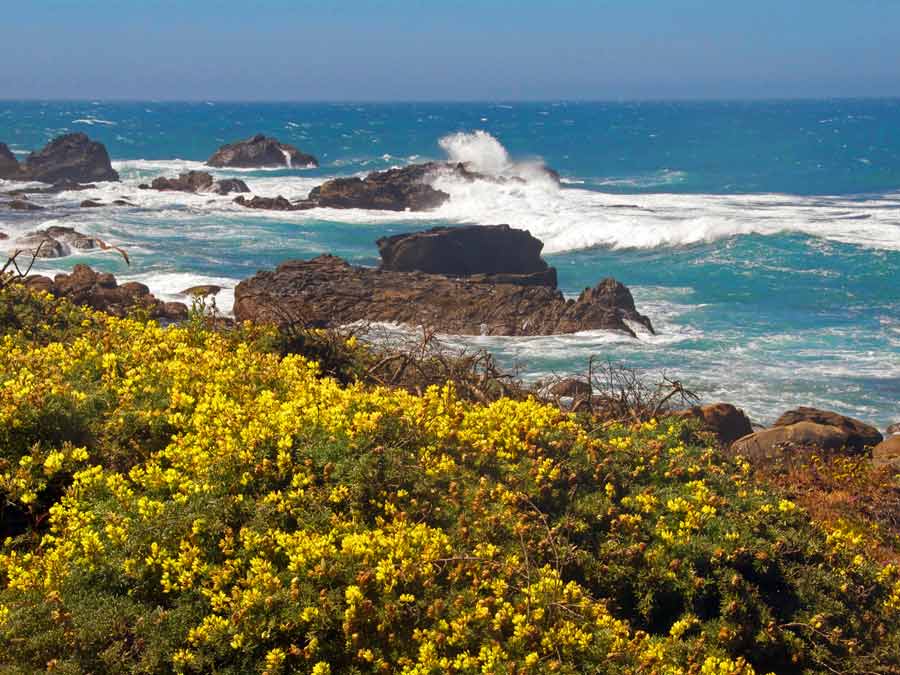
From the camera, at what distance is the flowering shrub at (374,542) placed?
3.97 metres

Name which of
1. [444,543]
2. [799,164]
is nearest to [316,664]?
[444,543]

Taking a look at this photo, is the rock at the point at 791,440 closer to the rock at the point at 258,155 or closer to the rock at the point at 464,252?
the rock at the point at 464,252

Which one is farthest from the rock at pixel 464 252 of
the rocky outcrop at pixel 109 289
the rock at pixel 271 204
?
the rock at pixel 271 204

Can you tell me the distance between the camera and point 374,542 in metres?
4.28

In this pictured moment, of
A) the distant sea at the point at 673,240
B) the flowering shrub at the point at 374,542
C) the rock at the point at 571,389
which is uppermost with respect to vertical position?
the flowering shrub at the point at 374,542

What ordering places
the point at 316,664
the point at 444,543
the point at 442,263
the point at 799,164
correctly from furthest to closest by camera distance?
the point at 799,164 < the point at 442,263 < the point at 444,543 < the point at 316,664

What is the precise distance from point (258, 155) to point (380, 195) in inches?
1040

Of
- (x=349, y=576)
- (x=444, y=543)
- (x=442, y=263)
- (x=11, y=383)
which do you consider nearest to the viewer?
(x=349, y=576)

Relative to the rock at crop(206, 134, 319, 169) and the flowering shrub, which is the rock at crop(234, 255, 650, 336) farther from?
the rock at crop(206, 134, 319, 169)

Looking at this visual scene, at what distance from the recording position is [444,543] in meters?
4.41

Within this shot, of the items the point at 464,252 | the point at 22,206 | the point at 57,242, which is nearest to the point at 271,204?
the point at 22,206

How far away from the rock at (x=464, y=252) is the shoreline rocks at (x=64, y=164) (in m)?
33.8

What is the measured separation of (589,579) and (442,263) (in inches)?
902

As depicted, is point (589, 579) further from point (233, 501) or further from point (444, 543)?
point (233, 501)
